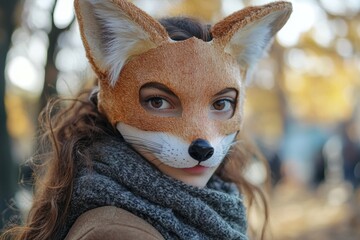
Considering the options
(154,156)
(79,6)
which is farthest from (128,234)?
(79,6)

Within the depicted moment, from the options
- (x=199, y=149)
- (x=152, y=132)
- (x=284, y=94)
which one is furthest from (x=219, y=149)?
(x=284, y=94)

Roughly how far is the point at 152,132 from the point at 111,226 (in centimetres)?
40

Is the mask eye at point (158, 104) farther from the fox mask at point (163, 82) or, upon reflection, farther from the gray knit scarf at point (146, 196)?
the gray knit scarf at point (146, 196)

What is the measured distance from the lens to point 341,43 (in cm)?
888

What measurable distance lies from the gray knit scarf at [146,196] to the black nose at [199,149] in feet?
0.38

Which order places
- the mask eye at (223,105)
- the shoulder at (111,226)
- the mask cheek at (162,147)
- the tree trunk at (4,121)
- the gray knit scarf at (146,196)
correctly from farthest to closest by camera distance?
the tree trunk at (4,121) < the mask eye at (223,105) < the mask cheek at (162,147) < the gray knit scarf at (146,196) < the shoulder at (111,226)

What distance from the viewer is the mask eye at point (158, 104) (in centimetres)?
198

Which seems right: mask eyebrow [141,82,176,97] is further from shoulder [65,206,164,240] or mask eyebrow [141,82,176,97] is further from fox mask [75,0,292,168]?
shoulder [65,206,164,240]

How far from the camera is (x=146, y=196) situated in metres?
1.87

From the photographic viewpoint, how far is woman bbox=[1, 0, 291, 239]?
1875 mm

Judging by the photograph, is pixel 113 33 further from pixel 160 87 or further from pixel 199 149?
pixel 199 149

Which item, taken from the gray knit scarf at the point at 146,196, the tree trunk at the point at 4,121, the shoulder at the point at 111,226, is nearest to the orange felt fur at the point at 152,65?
the gray knit scarf at the point at 146,196

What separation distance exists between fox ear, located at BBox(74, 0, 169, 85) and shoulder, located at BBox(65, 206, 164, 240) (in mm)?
498

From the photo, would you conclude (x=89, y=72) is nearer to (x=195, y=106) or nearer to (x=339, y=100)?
(x=195, y=106)
